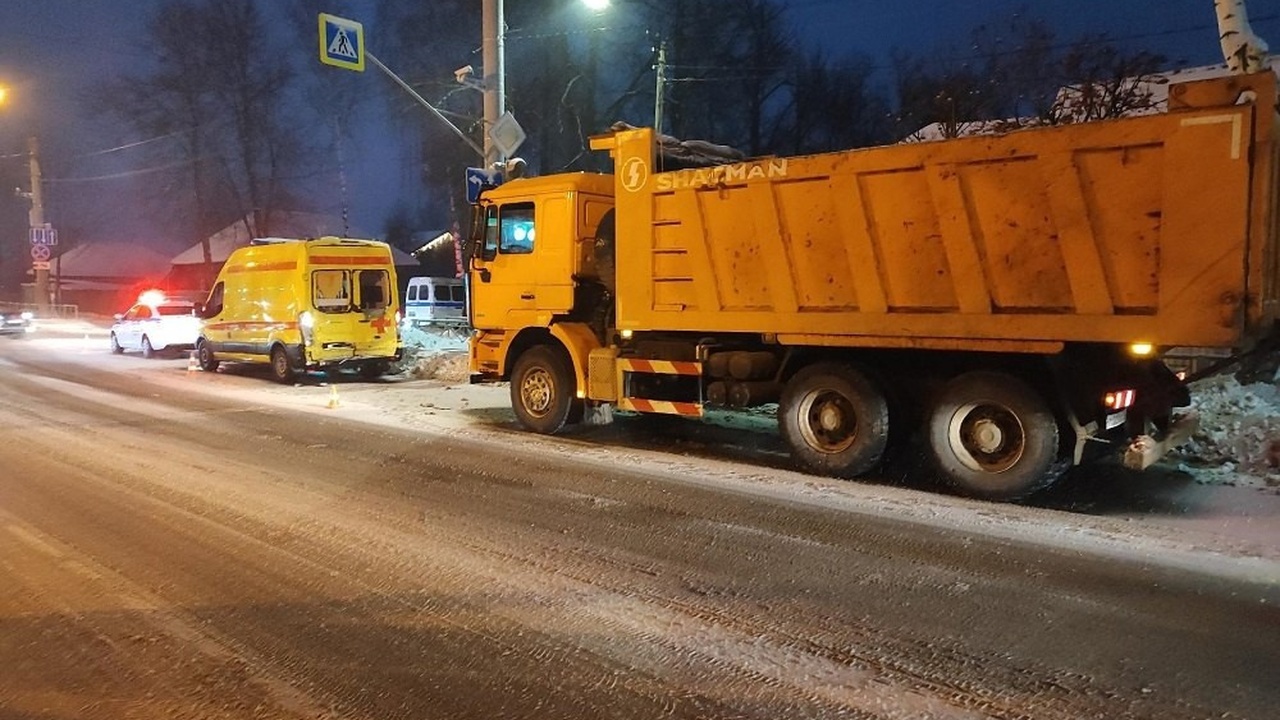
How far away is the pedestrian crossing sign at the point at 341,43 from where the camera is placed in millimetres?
15633

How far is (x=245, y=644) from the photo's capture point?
4.52 m

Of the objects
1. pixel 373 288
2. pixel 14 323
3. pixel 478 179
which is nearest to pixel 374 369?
pixel 373 288

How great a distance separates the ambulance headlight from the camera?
16469mm

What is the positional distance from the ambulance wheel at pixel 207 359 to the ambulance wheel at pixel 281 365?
273 cm

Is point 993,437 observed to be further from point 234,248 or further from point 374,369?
point 234,248

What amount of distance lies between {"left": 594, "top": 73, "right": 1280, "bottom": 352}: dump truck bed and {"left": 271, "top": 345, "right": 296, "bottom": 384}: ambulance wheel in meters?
9.89

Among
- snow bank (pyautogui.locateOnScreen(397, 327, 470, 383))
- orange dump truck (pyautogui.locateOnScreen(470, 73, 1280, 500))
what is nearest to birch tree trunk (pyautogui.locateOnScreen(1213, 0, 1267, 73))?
orange dump truck (pyautogui.locateOnScreen(470, 73, 1280, 500))

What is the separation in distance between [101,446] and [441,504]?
509 cm

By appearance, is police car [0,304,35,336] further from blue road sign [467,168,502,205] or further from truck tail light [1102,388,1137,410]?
truck tail light [1102,388,1137,410]

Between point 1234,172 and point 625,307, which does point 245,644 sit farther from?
point 1234,172

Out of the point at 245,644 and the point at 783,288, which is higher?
the point at 783,288

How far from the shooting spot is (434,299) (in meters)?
33.6

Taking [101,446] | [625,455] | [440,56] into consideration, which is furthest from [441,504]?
[440,56]

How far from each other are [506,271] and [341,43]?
7422 mm
